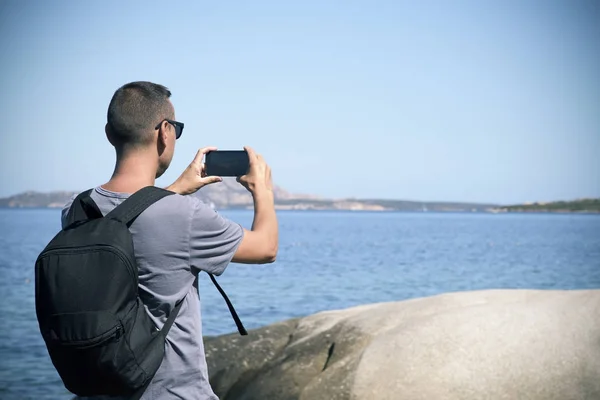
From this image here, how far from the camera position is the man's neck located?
3.75m

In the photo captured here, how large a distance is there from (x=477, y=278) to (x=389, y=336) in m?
42.0

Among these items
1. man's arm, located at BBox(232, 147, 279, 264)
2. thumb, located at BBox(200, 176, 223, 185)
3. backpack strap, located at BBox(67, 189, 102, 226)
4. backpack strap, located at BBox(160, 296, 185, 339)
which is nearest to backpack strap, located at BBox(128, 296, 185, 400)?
backpack strap, located at BBox(160, 296, 185, 339)

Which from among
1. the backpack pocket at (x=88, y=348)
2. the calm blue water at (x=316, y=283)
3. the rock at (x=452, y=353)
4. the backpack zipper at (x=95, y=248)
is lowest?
the calm blue water at (x=316, y=283)

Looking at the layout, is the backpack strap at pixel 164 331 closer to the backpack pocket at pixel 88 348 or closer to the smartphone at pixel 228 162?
the backpack pocket at pixel 88 348

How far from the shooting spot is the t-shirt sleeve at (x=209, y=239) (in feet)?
11.7

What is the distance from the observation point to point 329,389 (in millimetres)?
8703

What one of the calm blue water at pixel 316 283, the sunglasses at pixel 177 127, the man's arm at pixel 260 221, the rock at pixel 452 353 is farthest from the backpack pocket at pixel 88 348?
the calm blue water at pixel 316 283

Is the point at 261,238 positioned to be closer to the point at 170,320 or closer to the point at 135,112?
the point at 170,320

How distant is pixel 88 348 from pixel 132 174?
856 mm

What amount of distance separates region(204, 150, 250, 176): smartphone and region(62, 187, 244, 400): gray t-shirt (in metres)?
0.51

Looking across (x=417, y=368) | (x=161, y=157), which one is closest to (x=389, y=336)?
(x=417, y=368)

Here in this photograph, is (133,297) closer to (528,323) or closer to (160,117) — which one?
(160,117)

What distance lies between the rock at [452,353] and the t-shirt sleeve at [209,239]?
4.98 meters

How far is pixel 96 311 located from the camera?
3.28m
